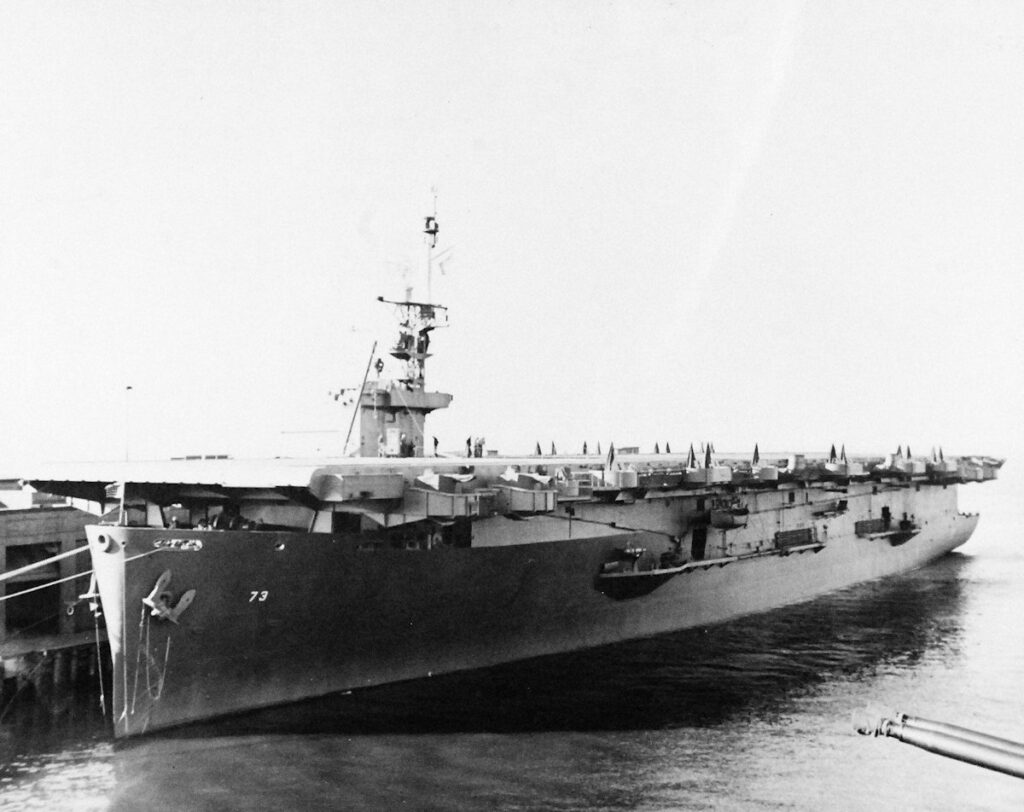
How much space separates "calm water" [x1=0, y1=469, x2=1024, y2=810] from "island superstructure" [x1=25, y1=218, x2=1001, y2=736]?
1.57ft

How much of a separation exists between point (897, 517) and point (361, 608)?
58.0 feet

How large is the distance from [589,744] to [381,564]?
3.54 m

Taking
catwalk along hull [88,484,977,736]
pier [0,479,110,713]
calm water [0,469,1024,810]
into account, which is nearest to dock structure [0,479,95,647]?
pier [0,479,110,713]

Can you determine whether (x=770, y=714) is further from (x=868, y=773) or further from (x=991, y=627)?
(x=991, y=627)

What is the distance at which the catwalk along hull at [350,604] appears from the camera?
10195 mm

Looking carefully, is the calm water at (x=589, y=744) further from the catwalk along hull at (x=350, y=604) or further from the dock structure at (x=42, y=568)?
the dock structure at (x=42, y=568)

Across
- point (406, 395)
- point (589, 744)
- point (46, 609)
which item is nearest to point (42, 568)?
point (46, 609)

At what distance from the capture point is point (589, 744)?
405 inches

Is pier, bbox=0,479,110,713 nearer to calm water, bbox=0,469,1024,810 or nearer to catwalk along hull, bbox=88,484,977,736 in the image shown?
calm water, bbox=0,469,1024,810

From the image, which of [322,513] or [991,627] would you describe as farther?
[991,627]

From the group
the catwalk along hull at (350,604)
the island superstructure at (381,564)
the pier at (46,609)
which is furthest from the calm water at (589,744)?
the pier at (46,609)

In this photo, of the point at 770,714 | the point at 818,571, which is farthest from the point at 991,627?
the point at 770,714

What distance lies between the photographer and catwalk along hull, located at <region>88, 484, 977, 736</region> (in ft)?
33.4

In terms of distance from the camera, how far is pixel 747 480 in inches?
579
